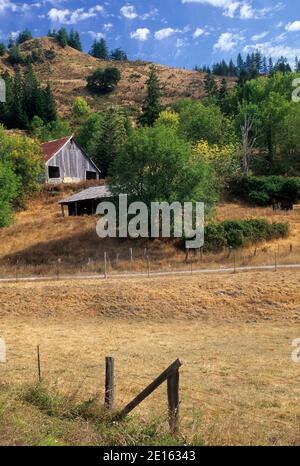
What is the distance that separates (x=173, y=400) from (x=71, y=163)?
193ft

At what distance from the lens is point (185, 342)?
770 inches

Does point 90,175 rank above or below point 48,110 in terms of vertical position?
below

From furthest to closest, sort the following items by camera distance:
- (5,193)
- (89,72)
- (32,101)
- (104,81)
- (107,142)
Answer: (89,72), (104,81), (32,101), (107,142), (5,193)

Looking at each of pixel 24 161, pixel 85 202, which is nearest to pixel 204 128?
pixel 85 202

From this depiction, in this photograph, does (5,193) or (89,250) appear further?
(5,193)

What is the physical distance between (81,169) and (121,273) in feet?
124

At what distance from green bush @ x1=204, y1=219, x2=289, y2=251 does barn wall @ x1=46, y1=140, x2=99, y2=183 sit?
32731 mm

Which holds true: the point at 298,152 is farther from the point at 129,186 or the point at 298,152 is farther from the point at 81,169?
the point at 129,186

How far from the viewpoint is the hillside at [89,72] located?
440 feet

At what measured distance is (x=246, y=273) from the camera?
92.3 ft

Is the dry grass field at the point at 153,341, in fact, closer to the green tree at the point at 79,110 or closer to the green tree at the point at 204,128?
the green tree at the point at 204,128

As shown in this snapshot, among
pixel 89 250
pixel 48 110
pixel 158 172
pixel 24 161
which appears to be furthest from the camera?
pixel 48 110

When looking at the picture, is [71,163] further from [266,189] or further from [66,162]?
[266,189]

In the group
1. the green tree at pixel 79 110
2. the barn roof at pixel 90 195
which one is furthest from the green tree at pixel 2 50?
the barn roof at pixel 90 195
